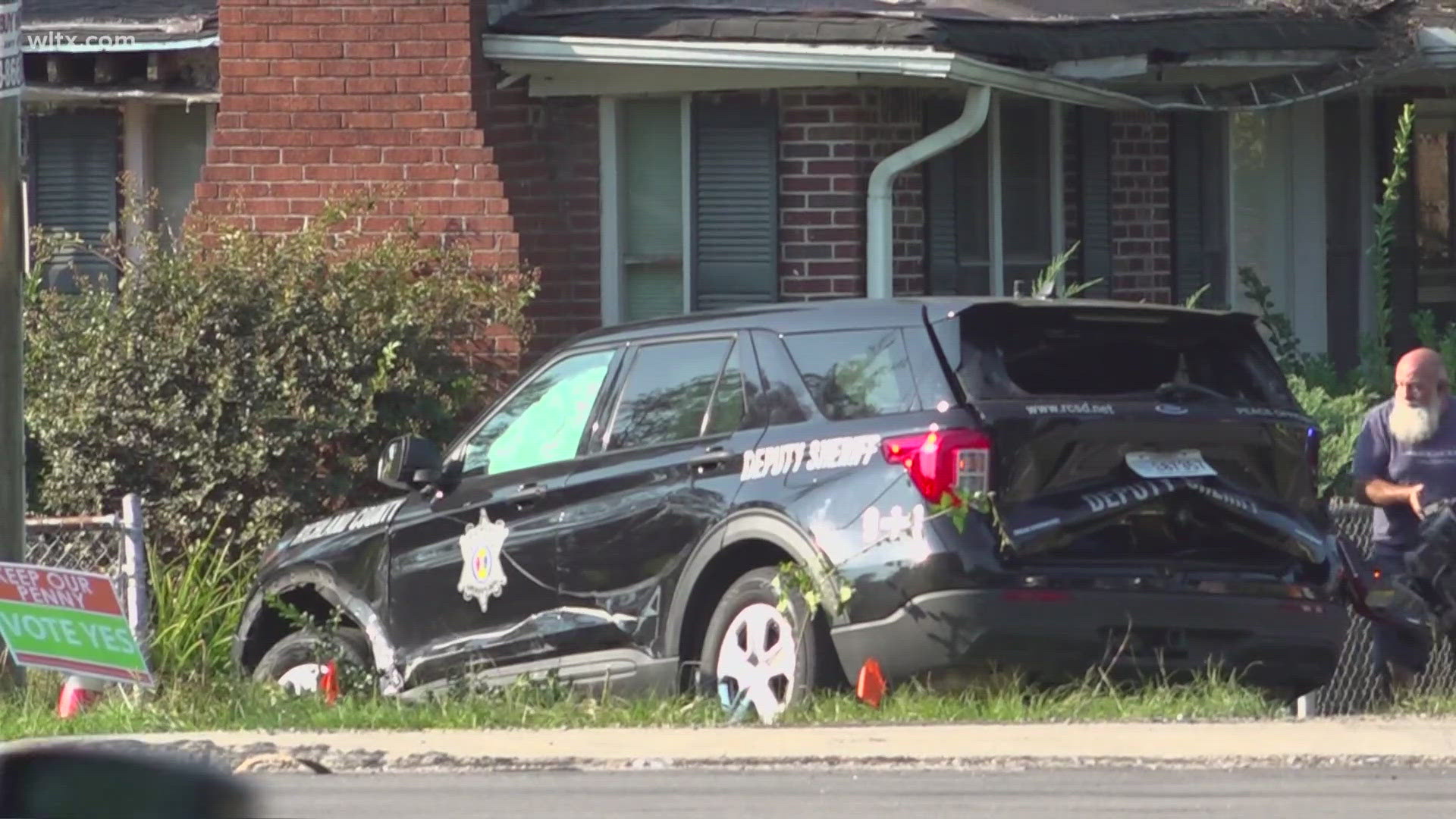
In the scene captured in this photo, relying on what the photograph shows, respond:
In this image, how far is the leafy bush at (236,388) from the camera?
1223cm

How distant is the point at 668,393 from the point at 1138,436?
6.10 ft

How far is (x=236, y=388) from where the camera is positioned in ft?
40.2

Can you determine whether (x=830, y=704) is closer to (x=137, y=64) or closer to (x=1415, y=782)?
(x=1415, y=782)

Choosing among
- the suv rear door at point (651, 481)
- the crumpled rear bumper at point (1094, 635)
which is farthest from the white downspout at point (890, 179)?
the crumpled rear bumper at point (1094, 635)

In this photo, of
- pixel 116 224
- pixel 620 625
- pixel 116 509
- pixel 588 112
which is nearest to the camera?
pixel 620 625

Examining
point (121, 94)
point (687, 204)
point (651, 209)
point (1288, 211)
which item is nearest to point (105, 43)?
point (121, 94)

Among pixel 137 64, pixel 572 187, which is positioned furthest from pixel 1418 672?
pixel 137 64

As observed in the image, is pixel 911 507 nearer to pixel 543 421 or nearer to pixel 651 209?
pixel 543 421

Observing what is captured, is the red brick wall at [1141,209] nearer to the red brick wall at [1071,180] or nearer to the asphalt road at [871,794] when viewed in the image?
the red brick wall at [1071,180]

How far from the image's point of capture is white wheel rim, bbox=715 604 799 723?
8406mm

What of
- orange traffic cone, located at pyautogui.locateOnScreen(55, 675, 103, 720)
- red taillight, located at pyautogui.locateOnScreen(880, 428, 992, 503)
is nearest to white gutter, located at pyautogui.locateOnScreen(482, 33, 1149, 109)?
red taillight, located at pyautogui.locateOnScreen(880, 428, 992, 503)

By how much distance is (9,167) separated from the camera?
9648 mm

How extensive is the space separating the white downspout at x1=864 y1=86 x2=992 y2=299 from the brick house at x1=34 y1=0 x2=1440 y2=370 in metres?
0.01

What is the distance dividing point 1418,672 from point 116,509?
6408mm
